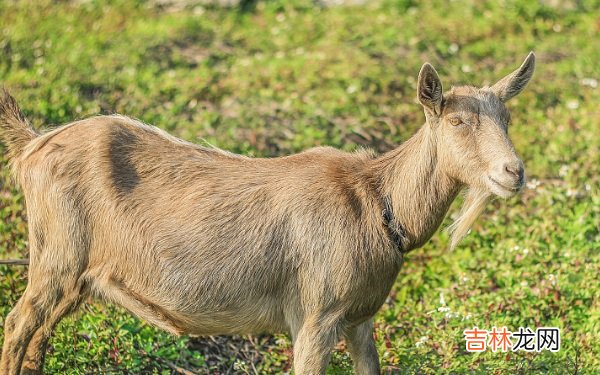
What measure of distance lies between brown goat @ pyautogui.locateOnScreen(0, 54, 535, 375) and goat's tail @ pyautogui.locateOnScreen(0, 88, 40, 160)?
274mm

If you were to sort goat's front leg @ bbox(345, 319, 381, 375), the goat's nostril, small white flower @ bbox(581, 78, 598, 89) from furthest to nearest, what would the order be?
small white flower @ bbox(581, 78, 598, 89)
goat's front leg @ bbox(345, 319, 381, 375)
the goat's nostril

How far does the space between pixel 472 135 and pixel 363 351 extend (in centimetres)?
143

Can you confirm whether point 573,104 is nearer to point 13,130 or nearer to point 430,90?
point 430,90

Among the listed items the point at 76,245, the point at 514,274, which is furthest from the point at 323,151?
the point at 514,274

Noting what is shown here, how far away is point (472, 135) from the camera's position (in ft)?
14.8

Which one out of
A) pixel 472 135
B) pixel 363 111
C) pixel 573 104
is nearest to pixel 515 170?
pixel 472 135

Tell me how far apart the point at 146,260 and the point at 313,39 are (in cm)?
581

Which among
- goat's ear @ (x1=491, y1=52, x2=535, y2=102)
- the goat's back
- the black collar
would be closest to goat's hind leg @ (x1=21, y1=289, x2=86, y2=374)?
the goat's back

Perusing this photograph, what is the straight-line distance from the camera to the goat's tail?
17.1ft

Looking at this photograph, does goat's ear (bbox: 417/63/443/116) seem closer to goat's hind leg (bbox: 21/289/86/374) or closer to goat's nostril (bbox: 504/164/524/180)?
goat's nostril (bbox: 504/164/524/180)

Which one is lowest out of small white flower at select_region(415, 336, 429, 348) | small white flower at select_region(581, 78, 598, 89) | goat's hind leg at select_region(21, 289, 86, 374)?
small white flower at select_region(581, 78, 598, 89)

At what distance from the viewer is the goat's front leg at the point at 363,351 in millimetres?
4996

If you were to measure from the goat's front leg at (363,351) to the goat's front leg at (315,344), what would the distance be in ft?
1.33

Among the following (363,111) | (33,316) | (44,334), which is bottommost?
(363,111)
